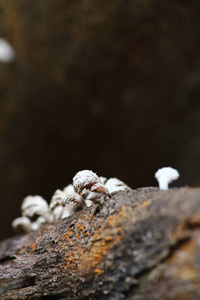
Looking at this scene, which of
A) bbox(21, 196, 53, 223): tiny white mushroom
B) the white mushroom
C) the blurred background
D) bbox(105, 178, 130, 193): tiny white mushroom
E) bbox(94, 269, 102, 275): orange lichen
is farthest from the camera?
the white mushroom

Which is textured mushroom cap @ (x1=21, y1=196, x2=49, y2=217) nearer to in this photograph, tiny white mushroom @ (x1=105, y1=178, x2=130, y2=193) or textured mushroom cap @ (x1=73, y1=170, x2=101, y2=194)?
tiny white mushroom @ (x1=105, y1=178, x2=130, y2=193)

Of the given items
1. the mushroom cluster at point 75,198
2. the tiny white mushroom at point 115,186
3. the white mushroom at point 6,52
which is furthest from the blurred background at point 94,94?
the tiny white mushroom at point 115,186

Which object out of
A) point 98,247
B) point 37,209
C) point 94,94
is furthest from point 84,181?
point 94,94

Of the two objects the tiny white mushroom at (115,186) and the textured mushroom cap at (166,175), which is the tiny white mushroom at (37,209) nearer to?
the tiny white mushroom at (115,186)

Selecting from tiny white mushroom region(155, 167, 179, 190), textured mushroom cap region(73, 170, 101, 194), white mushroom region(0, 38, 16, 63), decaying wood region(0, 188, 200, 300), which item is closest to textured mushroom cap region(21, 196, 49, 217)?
decaying wood region(0, 188, 200, 300)

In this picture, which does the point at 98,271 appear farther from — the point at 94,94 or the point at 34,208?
the point at 94,94

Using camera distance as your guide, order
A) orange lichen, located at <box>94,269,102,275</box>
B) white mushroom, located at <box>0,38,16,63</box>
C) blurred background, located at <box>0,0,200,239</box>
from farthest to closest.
Answer: white mushroom, located at <box>0,38,16,63</box>
blurred background, located at <box>0,0,200,239</box>
orange lichen, located at <box>94,269,102,275</box>

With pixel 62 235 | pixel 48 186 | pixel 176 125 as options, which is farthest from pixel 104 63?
pixel 62 235
